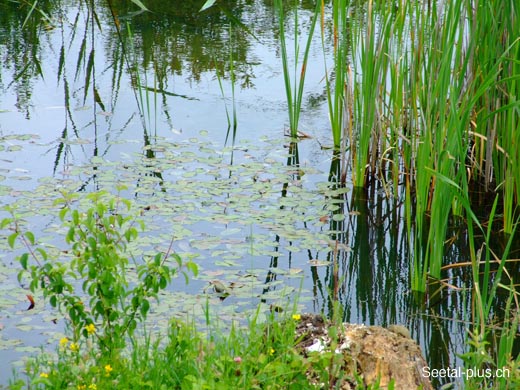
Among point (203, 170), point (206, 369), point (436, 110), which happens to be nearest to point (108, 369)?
point (206, 369)

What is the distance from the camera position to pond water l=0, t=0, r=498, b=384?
119 inches

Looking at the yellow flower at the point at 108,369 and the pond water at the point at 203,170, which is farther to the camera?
the pond water at the point at 203,170

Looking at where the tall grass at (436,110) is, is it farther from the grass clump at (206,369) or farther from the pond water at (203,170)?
the grass clump at (206,369)

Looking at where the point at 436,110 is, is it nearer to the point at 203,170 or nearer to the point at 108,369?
the point at 203,170

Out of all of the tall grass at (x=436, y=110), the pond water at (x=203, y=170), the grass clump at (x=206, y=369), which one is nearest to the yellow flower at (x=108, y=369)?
the grass clump at (x=206, y=369)

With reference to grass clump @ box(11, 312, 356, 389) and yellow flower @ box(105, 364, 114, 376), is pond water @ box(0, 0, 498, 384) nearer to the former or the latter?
grass clump @ box(11, 312, 356, 389)

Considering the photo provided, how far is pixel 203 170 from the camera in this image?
411 cm

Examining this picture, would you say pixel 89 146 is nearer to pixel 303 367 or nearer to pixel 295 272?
pixel 295 272

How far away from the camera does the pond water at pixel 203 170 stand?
3.02 meters

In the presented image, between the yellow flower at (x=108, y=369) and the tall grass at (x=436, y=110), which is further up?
the tall grass at (x=436, y=110)

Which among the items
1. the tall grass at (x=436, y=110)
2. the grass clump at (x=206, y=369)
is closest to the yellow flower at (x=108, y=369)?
the grass clump at (x=206, y=369)

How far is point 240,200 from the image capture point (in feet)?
12.5

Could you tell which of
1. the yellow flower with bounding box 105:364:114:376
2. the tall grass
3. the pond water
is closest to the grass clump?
the yellow flower with bounding box 105:364:114:376

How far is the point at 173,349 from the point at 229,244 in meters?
1.30
